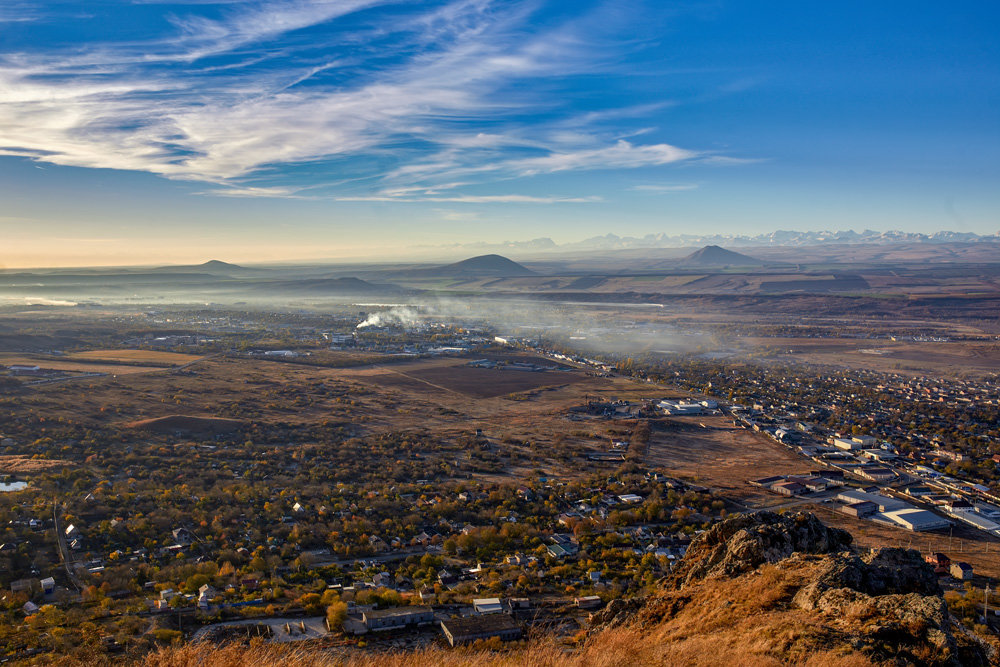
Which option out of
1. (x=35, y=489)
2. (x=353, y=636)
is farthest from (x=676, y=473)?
(x=35, y=489)

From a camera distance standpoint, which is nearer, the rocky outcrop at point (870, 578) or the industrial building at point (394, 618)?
the rocky outcrop at point (870, 578)

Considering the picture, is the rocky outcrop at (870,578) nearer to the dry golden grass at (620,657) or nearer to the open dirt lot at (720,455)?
the dry golden grass at (620,657)

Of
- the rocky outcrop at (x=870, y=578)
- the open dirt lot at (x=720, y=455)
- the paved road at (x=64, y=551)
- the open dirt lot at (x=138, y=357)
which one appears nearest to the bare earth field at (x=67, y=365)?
the open dirt lot at (x=138, y=357)

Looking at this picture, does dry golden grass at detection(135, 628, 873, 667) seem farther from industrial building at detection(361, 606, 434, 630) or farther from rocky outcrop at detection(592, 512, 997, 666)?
industrial building at detection(361, 606, 434, 630)

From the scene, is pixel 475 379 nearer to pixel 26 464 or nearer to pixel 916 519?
pixel 26 464

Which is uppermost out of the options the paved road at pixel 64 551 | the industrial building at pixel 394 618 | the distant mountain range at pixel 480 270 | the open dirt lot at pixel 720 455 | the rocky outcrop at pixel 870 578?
the distant mountain range at pixel 480 270

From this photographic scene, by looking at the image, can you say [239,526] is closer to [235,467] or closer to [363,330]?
[235,467]

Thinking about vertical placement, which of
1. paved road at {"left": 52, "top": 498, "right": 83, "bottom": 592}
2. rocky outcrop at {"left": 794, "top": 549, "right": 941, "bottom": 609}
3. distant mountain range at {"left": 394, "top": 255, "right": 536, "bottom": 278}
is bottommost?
paved road at {"left": 52, "top": 498, "right": 83, "bottom": 592}

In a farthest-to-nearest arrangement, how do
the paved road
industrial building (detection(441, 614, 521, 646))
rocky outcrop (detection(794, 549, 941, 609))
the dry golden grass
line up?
the paved road
industrial building (detection(441, 614, 521, 646))
rocky outcrop (detection(794, 549, 941, 609))
the dry golden grass

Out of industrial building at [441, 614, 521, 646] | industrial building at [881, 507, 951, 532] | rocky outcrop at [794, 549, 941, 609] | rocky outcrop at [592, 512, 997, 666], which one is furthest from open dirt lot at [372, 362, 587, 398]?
rocky outcrop at [794, 549, 941, 609]
